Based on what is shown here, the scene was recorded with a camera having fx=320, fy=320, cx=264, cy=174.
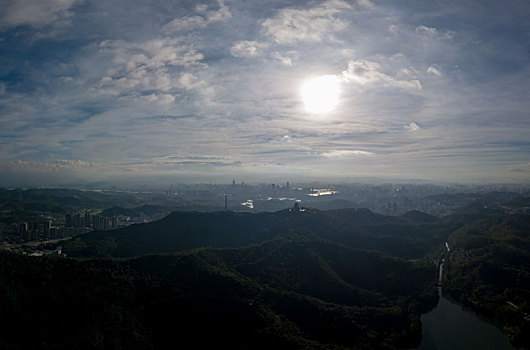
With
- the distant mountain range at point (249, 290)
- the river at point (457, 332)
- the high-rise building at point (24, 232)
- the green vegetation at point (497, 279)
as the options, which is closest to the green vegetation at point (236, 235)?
the distant mountain range at point (249, 290)

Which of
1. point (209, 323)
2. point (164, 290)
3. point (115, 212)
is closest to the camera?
point (209, 323)

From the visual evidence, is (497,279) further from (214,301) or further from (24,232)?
(24,232)

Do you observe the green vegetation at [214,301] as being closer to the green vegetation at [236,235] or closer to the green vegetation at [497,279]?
the green vegetation at [497,279]

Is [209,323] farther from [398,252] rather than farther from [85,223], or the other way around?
[85,223]

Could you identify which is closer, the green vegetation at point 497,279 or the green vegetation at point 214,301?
the green vegetation at point 214,301

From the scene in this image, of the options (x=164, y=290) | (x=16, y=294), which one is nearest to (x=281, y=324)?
(x=164, y=290)

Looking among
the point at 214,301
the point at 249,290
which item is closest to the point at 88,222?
the point at 214,301
